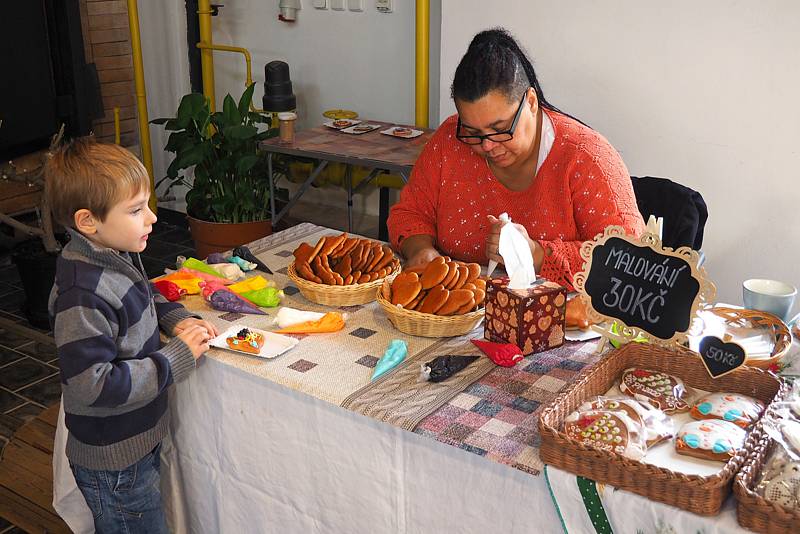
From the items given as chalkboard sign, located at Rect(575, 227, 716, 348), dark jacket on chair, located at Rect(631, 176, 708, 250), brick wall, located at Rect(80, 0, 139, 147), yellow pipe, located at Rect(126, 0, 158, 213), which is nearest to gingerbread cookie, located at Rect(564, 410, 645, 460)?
chalkboard sign, located at Rect(575, 227, 716, 348)

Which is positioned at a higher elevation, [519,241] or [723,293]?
[519,241]

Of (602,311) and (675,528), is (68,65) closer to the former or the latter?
(602,311)

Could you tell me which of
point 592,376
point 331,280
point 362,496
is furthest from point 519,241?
point 362,496

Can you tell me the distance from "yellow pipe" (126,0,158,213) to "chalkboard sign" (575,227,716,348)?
12.7 feet

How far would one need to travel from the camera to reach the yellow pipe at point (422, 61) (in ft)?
12.9

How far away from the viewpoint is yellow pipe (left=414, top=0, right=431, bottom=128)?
393cm

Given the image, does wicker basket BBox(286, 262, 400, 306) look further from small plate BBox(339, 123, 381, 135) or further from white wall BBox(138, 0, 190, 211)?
white wall BBox(138, 0, 190, 211)

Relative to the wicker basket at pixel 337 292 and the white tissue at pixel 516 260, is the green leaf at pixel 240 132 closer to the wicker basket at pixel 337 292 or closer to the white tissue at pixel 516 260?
the wicker basket at pixel 337 292

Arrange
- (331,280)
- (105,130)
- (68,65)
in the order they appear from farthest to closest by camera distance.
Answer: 1. (105,130)
2. (68,65)
3. (331,280)

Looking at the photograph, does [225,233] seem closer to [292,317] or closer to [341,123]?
[341,123]

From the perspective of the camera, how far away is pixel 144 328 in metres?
1.76

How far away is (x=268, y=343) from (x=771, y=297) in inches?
42.9

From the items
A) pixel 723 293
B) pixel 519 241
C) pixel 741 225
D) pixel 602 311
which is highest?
pixel 519 241

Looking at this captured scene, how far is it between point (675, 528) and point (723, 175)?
198 centimetres
